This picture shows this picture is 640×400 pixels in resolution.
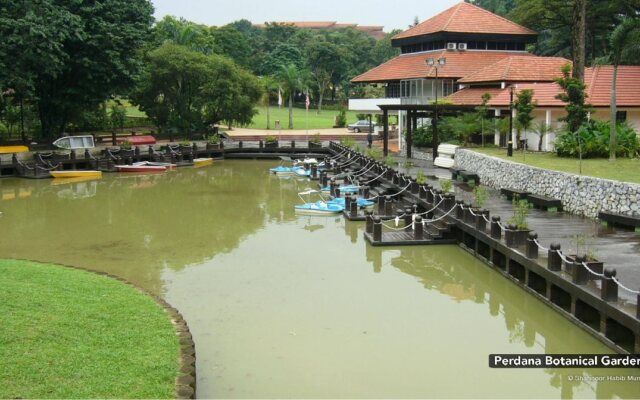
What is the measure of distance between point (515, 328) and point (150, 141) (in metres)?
39.5

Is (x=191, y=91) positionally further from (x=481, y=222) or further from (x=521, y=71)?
(x=481, y=222)

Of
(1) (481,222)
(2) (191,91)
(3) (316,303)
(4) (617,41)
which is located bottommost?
(3) (316,303)

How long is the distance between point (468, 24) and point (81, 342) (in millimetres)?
44390

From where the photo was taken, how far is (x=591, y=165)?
2361 cm

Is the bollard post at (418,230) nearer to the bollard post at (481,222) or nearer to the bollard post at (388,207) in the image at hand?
the bollard post at (481,222)

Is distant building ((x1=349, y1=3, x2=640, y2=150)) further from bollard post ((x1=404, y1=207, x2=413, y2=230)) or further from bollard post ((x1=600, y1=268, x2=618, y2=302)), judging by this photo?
bollard post ((x1=600, y1=268, x2=618, y2=302))

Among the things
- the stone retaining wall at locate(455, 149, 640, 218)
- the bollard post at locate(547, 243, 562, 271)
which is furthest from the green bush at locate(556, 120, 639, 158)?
the bollard post at locate(547, 243, 562, 271)

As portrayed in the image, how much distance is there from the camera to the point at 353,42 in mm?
103875

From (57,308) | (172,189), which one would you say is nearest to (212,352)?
(57,308)

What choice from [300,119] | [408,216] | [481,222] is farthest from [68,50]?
[300,119]

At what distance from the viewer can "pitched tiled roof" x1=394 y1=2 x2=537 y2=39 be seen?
4919 cm

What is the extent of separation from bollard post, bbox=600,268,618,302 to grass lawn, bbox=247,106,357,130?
5598 cm

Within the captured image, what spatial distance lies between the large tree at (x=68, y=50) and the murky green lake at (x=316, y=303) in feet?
38.9

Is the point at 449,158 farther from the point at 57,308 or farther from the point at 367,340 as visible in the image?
the point at 57,308
